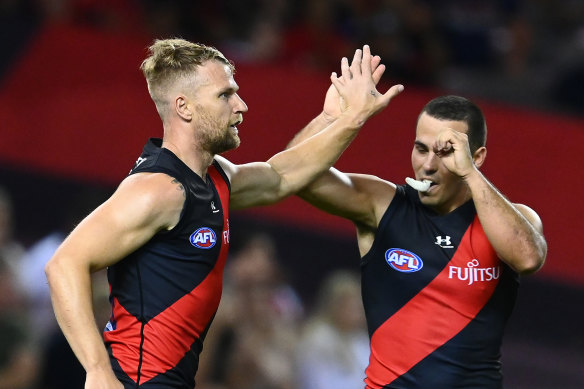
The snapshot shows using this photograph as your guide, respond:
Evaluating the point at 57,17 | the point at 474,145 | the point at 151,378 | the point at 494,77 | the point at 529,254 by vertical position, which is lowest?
the point at 151,378

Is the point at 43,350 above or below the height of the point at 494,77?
below

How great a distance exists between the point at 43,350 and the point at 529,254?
146 inches

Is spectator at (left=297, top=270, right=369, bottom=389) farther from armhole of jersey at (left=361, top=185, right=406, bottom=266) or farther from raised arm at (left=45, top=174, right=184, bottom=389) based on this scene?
raised arm at (left=45, top=174, right=184, bottom=389)

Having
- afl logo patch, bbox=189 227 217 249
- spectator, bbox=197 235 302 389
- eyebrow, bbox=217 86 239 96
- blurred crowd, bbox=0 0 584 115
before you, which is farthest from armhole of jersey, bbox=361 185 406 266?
blurred crowd, bbox=0 0 584 115

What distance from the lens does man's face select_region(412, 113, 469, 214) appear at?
4172 millimetres

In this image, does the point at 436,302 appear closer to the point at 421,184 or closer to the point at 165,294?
the point at 421,184

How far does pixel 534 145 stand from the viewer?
25.5 feet

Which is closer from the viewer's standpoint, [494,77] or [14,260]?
[14,260]

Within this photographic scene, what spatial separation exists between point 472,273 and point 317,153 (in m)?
0.83

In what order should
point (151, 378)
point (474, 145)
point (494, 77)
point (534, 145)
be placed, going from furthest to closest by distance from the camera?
point (494, 77) → point (534, 145) → point (474, 145) → point (151, 378)

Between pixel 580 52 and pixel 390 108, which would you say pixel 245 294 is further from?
pixel 580 52

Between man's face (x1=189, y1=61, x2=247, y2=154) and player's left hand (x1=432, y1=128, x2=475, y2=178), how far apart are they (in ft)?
2.73

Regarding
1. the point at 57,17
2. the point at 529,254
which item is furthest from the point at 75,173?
the point at 529,254

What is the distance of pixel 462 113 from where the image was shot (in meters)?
4.23
